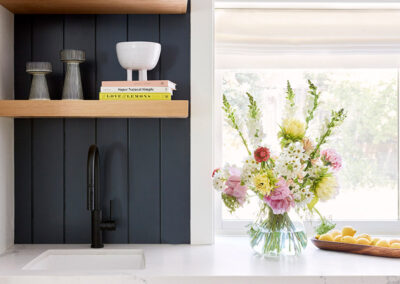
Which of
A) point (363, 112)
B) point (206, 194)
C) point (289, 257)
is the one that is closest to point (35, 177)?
point (206, 194)

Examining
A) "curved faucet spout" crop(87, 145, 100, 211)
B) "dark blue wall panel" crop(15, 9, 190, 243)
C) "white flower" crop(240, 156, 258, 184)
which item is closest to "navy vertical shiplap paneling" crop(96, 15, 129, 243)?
"dark blue wall panel" crop(15, 9, 190, 243)

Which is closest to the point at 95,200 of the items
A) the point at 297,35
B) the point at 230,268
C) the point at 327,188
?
the point at 230,268

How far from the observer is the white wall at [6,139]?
1.98 meters

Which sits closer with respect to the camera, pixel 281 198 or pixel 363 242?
pixel 281 198

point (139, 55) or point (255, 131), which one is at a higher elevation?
point (139, 55)

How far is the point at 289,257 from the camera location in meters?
1.82

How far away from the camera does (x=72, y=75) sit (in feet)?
6.57

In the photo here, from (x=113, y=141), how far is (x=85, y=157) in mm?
134

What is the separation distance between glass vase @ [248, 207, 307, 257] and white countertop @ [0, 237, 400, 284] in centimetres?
4

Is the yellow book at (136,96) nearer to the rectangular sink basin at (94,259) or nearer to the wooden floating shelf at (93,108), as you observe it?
the wooden floating shelf at (93,108)

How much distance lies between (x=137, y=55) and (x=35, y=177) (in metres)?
0.67

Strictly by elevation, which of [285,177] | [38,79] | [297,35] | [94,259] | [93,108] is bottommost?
[94,259]

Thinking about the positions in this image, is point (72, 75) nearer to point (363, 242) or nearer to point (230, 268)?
point (230, 268)

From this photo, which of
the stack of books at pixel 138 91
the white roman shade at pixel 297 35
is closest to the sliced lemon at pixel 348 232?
the white roman shade at pixel 297 35
